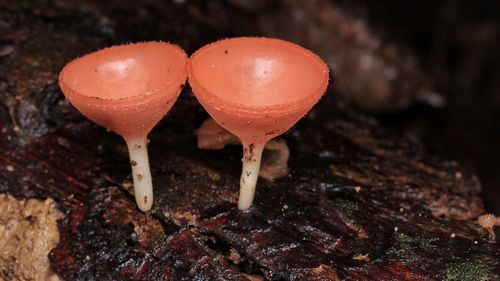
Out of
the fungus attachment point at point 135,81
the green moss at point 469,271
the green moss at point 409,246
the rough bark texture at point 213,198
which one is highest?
the fungus attachment point at point 135,81

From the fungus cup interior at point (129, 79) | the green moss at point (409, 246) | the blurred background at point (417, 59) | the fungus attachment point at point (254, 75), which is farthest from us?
the blurred background at point (417, 59)

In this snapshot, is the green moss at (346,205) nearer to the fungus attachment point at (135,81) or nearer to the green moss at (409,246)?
the green moss at (409,246)

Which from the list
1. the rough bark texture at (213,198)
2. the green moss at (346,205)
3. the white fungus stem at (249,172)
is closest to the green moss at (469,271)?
the rough bark texture at (213,198)

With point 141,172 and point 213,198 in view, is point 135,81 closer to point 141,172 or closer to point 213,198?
point 141,172

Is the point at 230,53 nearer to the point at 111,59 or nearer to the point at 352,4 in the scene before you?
the point at 111,59

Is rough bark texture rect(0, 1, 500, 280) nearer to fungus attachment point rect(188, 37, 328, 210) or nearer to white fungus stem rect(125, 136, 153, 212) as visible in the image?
white fungus stem rect(125, 136, 153, 212)

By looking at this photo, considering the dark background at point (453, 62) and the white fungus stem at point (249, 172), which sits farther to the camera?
the dark background at point (453, 62)

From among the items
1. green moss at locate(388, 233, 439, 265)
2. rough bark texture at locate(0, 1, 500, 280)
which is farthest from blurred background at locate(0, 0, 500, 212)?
green moss at locate(388, 233, 439, 265)

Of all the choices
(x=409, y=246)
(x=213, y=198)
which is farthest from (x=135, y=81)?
(x=409, y=246)
